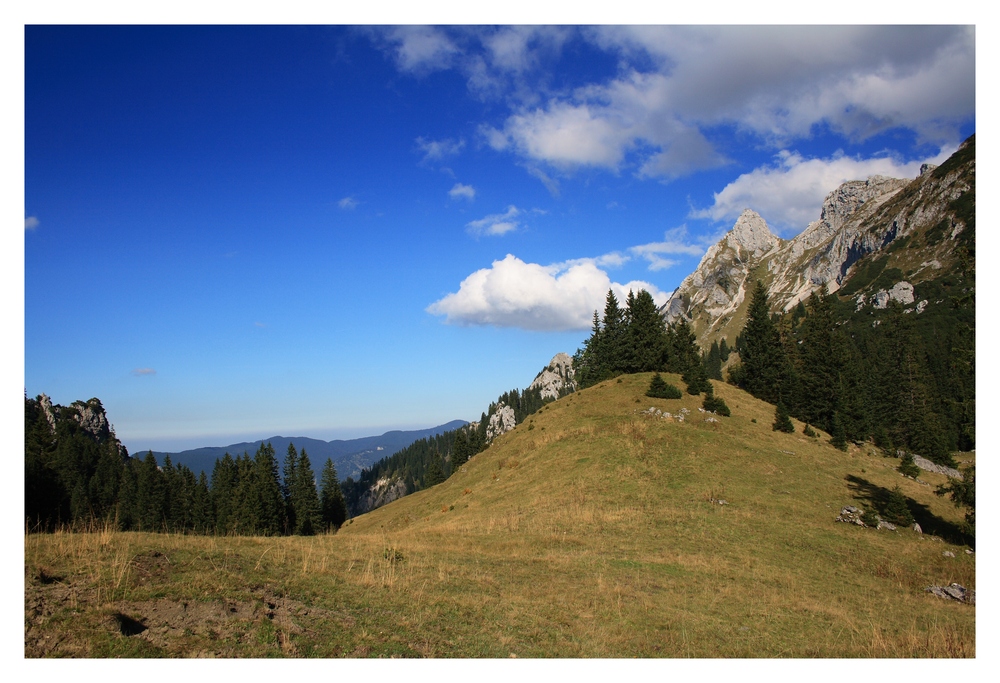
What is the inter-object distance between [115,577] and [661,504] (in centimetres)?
2391

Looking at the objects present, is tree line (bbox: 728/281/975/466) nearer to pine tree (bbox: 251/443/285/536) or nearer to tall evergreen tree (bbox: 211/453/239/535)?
pine tree (bbox: 251/443/285/536)

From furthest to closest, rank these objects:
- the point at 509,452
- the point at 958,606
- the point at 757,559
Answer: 1. the point at 509,452
2. the point at 757,559
3. the point at 958,606

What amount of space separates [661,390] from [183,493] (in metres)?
106

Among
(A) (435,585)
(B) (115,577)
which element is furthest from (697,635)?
(B) (115,577)

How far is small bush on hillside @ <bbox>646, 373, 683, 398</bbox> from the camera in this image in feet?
148

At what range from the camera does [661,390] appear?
45531 mm

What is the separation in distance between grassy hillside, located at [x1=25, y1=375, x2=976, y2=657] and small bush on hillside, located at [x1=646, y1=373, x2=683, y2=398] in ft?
49.2

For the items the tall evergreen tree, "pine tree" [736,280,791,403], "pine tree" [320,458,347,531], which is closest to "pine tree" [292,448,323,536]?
"pine tree" [320,458,347,531]

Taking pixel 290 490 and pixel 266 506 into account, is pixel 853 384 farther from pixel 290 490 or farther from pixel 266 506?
pixel 290 490

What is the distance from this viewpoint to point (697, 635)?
1084 cm

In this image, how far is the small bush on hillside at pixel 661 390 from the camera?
4509 centimetres

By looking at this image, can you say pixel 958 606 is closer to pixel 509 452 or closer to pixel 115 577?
pixel 115 577

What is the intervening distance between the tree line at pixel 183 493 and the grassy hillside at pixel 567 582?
67.4m

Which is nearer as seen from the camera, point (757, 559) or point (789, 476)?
point (757, 559)
